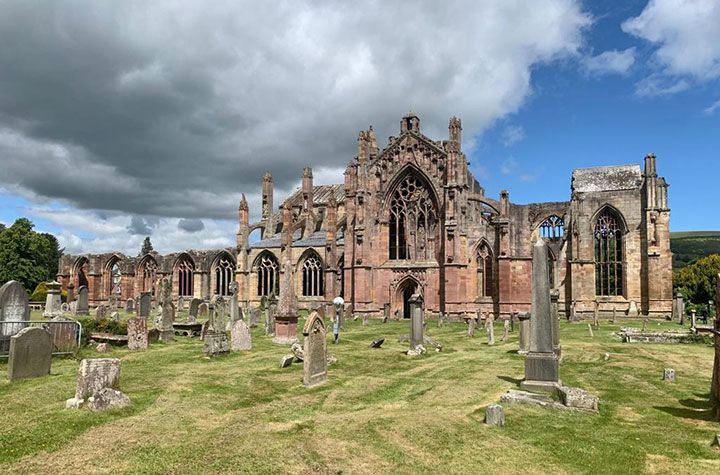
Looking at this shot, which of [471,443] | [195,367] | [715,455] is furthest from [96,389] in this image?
[715,455]

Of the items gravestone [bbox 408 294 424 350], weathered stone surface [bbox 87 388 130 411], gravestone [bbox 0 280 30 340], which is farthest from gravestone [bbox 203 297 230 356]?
weathered stone surface [bbox 87 388 130 411]

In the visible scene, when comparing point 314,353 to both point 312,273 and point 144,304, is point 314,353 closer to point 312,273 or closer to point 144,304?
point 144,304

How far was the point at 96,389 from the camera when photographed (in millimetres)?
8414

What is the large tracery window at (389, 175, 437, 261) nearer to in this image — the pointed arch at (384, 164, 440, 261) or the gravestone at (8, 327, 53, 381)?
the pointed arch at (384, 164, 440, 261)

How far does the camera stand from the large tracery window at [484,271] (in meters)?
34.8

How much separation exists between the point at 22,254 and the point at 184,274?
2100cm

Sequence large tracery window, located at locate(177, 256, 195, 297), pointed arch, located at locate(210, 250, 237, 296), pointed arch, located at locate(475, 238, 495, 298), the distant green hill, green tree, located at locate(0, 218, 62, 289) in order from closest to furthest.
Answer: pointed arch, located at locate(475, 238, 495, 298)
pointed arch, located at locate(210, 250, 237, 296)
large tracery window, located at locate(177, 256, 195, 297)
green tree, located at locate(0, 218, 62, 289)
the distant green hill

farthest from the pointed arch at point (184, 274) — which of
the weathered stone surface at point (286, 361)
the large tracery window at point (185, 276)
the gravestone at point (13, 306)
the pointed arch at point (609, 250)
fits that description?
the weathered stone surface at point (286, 361)

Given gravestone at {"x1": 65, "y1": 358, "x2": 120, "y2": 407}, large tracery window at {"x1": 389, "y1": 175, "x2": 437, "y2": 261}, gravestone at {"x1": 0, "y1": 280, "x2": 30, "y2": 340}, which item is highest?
large tracery window at {"x1": 389, "y1": 175, "x2": 437, "y2": 261}

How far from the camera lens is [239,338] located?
53.6ft

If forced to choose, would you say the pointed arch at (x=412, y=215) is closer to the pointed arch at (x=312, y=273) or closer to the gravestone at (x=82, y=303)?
the pointed arch at (x=312, y=273)

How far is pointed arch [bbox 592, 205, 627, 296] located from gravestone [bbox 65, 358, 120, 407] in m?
35.4

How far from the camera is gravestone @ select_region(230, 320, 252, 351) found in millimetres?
16281

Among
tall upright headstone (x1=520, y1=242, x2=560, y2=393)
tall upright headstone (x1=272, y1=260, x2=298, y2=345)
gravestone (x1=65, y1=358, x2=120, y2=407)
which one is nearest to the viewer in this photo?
gravestone (x1=65, y1=358, x2=120, y2=407)
